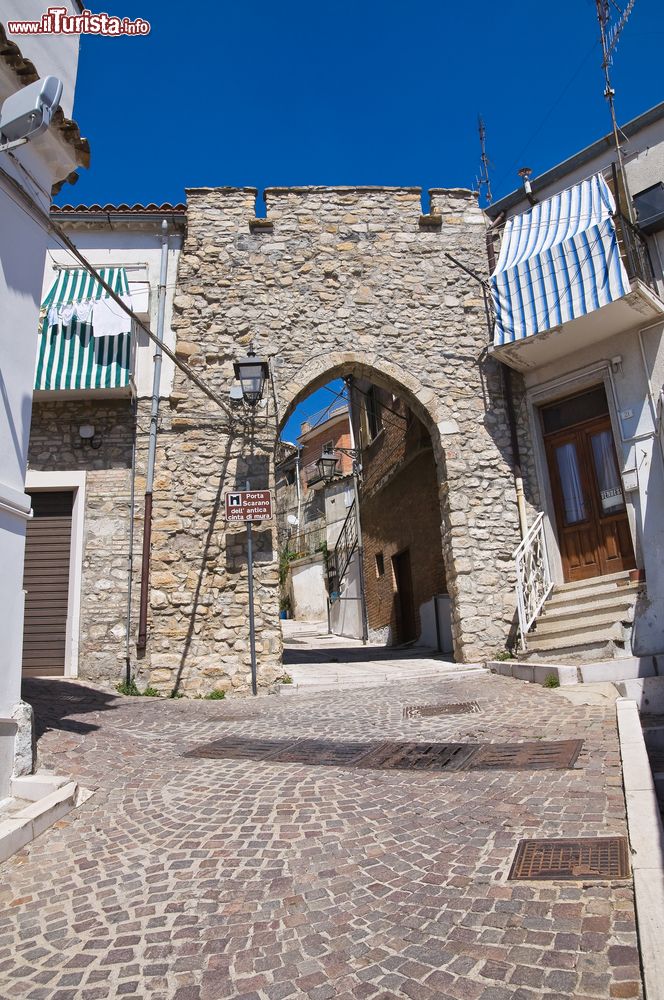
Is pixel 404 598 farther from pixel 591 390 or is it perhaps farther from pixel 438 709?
pixel 438 709

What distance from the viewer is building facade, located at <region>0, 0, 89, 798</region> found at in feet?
12.8

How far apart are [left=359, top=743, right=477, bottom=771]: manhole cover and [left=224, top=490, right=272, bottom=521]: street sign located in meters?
4.35

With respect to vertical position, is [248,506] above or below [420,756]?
above

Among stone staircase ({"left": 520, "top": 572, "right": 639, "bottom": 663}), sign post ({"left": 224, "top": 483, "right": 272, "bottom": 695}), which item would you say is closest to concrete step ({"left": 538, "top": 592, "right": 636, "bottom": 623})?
stone staircase ({"left": 520, "top": 572, "right": 639, "bottom": 663})

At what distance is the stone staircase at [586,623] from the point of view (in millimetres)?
7723

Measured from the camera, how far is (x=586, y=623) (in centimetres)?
814

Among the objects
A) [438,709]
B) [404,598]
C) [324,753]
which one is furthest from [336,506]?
[324,753]

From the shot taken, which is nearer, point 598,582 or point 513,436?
point 598,582

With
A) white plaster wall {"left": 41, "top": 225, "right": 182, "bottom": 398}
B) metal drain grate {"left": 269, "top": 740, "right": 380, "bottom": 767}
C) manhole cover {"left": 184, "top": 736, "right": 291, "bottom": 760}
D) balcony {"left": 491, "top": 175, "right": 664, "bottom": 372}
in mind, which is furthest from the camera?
white plaster wall {"left": 41, "top": 225, "right": 182, "bottom": 398}

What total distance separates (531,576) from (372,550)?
831cm

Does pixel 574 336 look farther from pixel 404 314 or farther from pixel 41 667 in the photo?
pixel 41 667

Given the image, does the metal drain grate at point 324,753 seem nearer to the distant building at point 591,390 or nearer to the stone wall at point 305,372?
the stone wall at point 305,372

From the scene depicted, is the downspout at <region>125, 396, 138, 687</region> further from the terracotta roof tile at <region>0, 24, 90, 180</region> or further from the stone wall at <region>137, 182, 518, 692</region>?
the terracotta roof tile at <region>0, 24, 90, 180</region>

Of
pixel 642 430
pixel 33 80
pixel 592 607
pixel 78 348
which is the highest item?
pixel 78 348
